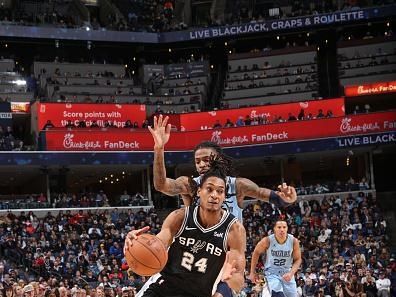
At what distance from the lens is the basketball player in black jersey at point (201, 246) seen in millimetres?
8016

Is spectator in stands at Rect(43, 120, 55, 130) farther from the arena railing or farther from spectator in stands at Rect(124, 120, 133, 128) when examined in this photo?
the arena railing

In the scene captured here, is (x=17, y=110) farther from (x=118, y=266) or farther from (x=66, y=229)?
(x=118, y=266)

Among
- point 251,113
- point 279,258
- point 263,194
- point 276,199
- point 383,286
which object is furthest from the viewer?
point 251,113

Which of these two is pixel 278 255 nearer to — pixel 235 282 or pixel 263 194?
pixel 263 194

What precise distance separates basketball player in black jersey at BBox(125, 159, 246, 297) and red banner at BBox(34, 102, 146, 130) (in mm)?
35024

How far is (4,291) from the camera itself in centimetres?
2012

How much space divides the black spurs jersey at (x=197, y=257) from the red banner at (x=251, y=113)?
36092mm

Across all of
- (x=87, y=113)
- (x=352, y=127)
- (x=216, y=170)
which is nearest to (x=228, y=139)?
(x=352, y=127)

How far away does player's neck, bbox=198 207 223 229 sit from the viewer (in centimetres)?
806

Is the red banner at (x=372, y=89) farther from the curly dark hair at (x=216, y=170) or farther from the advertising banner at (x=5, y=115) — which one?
the curly dark hair at (x=216, y=170)

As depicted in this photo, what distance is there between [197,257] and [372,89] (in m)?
40.1

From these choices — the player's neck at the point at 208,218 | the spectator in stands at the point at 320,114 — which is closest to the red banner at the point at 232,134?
the spectator in stands at the point at 320,114

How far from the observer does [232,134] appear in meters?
42.9

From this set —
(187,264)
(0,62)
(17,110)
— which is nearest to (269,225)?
(17,110)
